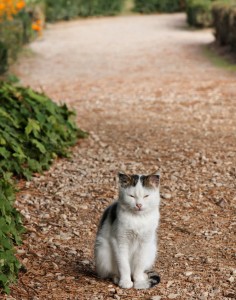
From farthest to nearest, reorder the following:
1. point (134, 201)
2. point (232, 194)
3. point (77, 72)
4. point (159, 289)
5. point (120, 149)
Result: point (77, 72), point (120, 149), point (232, 194), point (159, 289), point (134, 201)

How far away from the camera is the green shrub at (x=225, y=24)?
14840mm

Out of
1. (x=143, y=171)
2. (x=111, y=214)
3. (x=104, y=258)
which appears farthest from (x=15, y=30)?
(x=104, y=258)

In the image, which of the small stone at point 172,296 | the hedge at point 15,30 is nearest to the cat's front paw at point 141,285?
the small stone at point 172,296

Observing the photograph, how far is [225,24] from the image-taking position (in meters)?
15.7

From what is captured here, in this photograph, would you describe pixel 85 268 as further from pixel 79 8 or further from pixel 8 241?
pixel 79 8

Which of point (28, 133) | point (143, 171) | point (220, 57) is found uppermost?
point (28, 133)

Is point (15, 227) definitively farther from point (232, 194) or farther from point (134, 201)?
point (232, 194)

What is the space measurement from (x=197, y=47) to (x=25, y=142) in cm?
1054

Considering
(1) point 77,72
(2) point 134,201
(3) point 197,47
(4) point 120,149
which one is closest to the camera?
(2) point 134,201

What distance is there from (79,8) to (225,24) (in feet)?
36.8

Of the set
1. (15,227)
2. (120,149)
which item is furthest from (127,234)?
(120,149)

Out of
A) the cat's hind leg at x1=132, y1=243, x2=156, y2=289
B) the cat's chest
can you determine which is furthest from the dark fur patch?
the cat's hind leg at x1=132, y1=243, x2=156, y2=289

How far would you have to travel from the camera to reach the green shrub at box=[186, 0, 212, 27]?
20953 millimetres

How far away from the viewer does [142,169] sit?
7.32m
